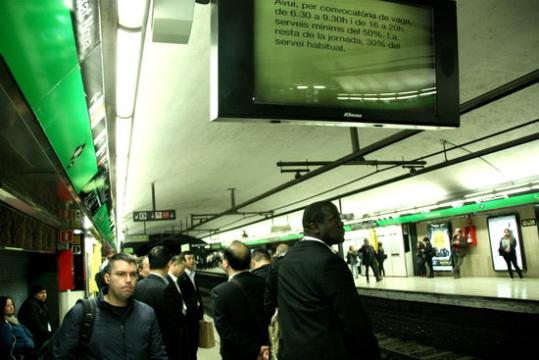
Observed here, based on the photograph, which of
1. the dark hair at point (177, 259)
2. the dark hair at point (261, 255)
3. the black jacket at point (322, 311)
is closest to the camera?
the black jacket at point (322, 311)

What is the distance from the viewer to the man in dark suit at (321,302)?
2508 mm

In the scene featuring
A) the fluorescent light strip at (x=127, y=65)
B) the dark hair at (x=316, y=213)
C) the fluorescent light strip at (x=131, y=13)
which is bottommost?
the dark hair at (x=316, y=213)

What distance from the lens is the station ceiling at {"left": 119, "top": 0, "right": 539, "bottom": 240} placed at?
569cm

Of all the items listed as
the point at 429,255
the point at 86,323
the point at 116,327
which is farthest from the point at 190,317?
the point at 429,255

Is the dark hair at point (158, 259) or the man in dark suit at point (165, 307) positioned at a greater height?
the dark hair at point (158, 259)

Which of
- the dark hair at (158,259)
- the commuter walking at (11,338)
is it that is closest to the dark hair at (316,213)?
the dark hair at (158,259)

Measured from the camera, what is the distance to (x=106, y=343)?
9.29 ft

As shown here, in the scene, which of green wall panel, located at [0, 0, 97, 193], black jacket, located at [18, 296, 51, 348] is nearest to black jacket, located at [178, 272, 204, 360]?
green wall panel, located at [0, 0, 97, 193]

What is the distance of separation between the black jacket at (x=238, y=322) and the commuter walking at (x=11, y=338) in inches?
105

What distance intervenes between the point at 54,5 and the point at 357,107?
179cm

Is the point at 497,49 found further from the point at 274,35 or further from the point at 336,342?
the point at 336,342

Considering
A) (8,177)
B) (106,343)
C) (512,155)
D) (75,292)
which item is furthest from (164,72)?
(512,155)

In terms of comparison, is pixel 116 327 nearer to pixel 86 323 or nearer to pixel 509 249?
pixel 86 323

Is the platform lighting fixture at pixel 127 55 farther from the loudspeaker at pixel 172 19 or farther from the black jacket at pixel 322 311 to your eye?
the black jacket at pixel 322 311
